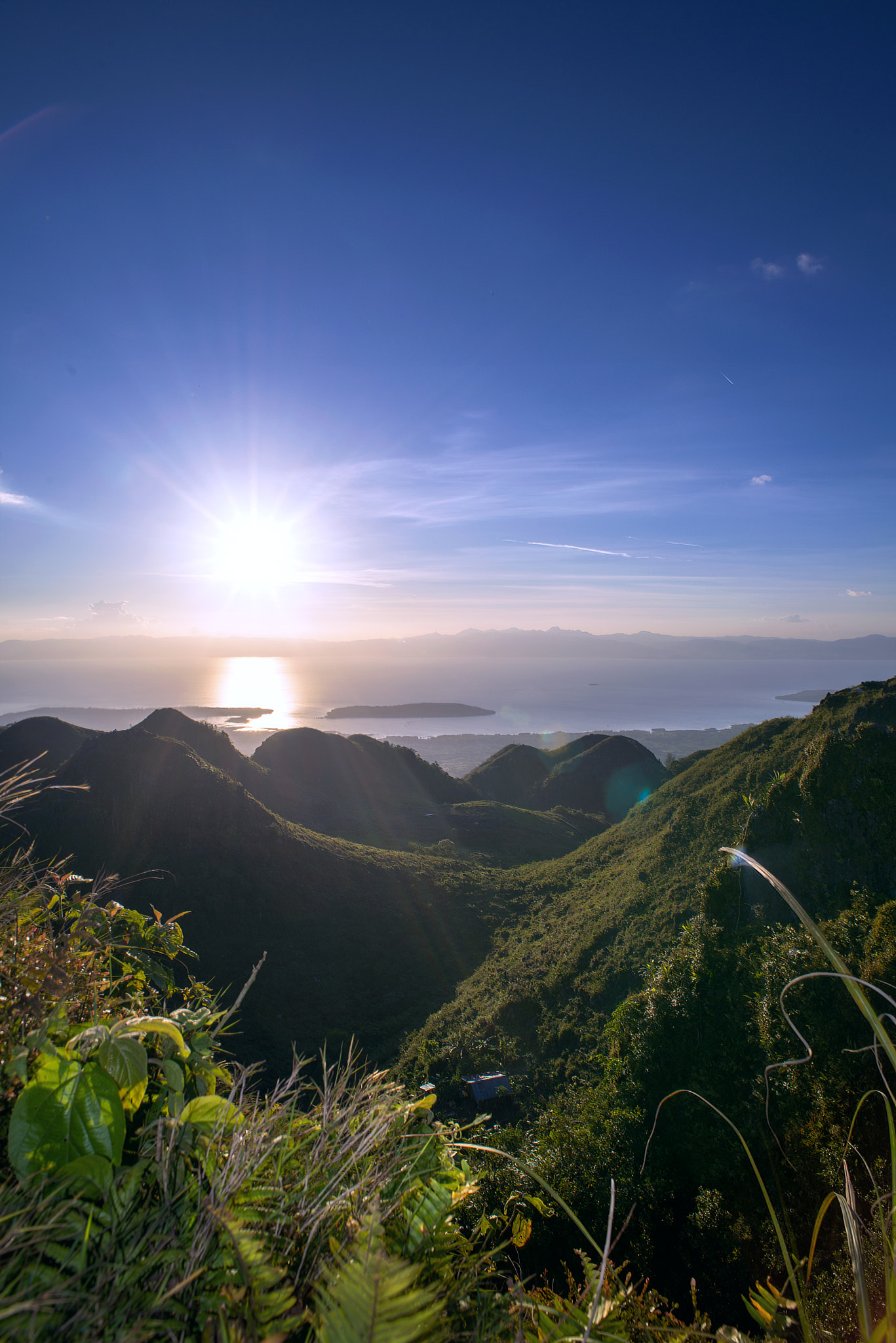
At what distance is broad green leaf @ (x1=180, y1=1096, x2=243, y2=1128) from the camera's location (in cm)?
146

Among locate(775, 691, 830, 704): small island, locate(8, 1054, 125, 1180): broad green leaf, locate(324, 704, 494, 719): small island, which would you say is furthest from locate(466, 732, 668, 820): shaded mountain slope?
locate(775, 691, 830, 704): small island

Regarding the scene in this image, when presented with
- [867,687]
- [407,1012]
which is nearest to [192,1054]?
[407,1012]

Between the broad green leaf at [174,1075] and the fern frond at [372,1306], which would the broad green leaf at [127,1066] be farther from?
the fern frond at [372,1306]

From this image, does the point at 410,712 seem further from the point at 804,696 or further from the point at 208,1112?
the point at 208,1112

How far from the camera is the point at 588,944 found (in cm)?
1448

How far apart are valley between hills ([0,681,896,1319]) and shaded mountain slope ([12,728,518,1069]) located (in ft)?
0.30

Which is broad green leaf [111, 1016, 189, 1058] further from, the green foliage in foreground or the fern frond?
the fern frond

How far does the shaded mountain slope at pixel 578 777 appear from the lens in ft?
154

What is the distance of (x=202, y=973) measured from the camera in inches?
618

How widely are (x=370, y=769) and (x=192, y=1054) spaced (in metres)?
39.2

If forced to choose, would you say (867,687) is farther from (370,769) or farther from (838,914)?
(370,769)

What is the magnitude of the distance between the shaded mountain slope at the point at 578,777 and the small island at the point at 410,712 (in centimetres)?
Answer: 6211

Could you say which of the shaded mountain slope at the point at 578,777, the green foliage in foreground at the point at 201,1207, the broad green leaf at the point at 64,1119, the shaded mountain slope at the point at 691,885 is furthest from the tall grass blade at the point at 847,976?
the shaded mountain slope at the point at 578,777

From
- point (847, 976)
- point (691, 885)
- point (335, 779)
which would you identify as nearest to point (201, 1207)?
point (847, 976)
